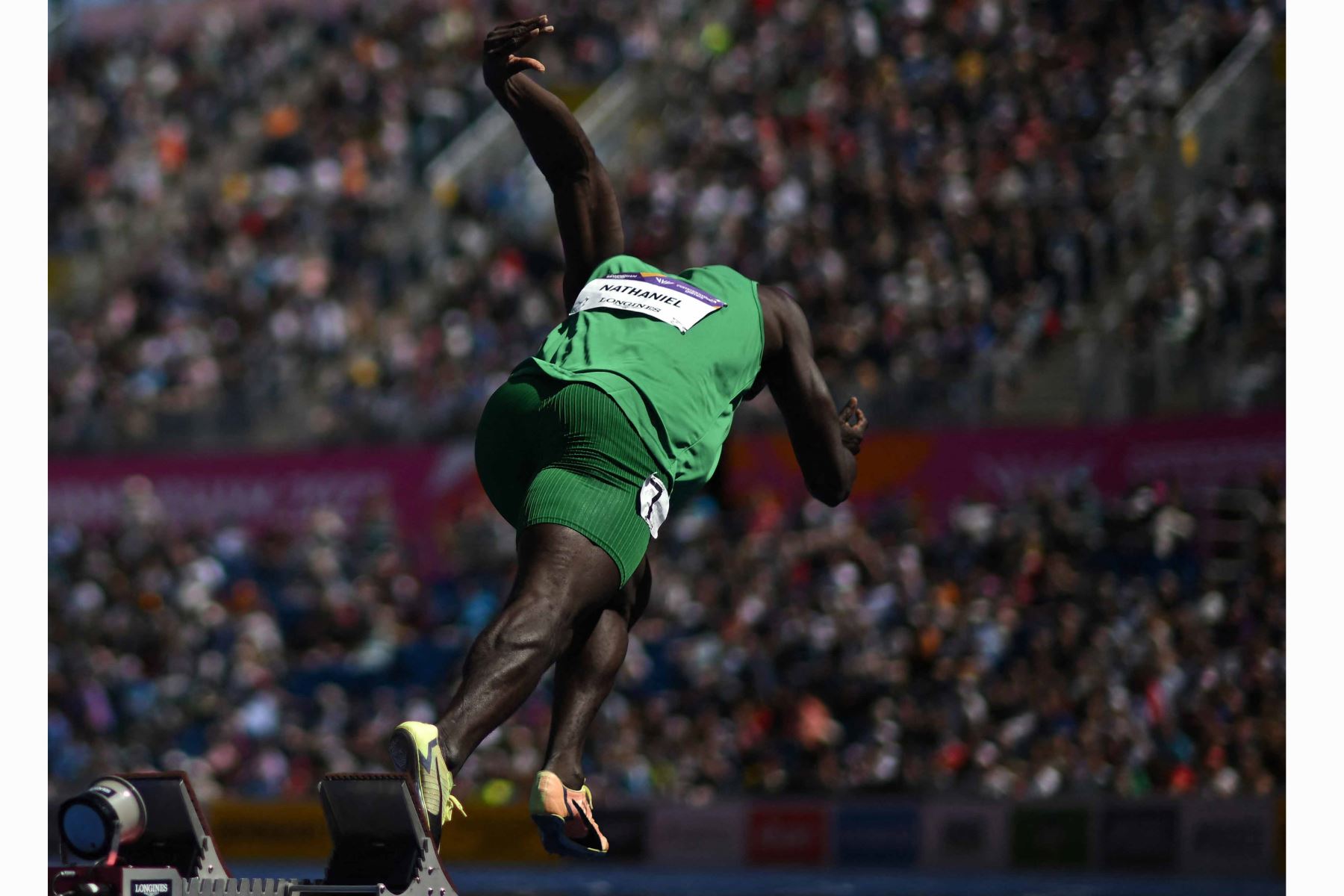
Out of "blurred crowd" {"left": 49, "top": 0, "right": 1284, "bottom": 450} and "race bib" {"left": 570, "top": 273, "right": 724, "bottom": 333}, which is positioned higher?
"race bib" {"left": 570, "top": 273, "right": 724, "bottom": 333}

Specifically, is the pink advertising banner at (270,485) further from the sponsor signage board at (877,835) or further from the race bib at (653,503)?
the race bib at (653,503)

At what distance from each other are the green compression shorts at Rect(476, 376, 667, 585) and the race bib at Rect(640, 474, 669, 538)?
2 cm

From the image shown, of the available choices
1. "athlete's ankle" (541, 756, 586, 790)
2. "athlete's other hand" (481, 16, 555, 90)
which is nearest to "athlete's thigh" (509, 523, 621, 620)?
"athlete's ankle" (541, 756, 586, 790)

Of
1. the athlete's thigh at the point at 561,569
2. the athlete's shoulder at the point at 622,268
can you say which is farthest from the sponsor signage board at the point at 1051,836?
the athlete's thigh at the point at 561,569

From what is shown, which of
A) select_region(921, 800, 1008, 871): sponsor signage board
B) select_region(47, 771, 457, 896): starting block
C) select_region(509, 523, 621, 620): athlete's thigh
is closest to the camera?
select_region(47, 771, 457, 896): starting block

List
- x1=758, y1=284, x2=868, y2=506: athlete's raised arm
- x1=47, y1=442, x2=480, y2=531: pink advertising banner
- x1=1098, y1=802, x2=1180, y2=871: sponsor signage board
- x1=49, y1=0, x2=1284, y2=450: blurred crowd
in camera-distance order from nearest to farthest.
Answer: x1=758, y1=284, x2=868, y2=506: athlete's raised arm
x1=1098, y1=802, x2=1180, y2=871: sponsor signage board
x1=49, y1=0, x2=1284, y2=450: blurred crowd
x1=47, y1=442, x2=480, y2=531: pink advertising banner

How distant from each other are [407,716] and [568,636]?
15.3 m

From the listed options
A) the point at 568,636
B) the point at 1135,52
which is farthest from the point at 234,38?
the point at 568,636

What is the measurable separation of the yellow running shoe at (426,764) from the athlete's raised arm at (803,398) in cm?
171

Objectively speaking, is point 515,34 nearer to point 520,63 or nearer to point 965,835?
point 520,63

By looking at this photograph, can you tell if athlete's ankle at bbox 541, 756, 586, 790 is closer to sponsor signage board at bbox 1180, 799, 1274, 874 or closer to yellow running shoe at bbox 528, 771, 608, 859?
yellow running shoe at bbox 528, 771, 608, 859

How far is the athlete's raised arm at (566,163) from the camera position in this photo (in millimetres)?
6051

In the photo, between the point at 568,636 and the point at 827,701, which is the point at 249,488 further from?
the point at 568,636

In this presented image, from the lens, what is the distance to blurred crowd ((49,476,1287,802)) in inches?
658
